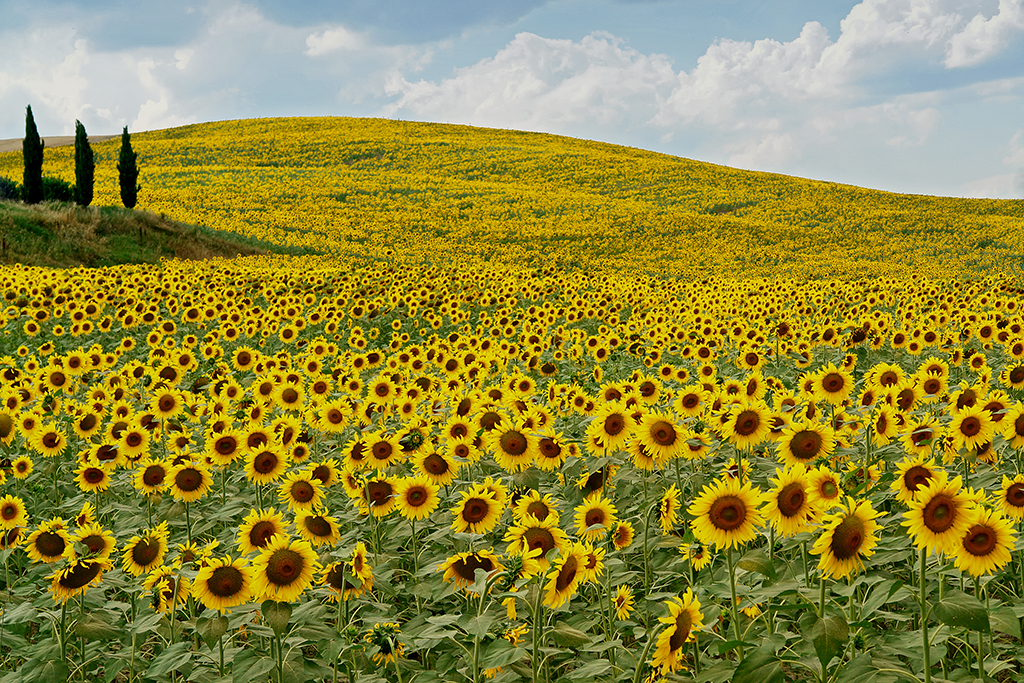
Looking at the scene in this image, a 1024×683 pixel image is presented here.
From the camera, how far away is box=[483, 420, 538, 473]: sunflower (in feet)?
14.8

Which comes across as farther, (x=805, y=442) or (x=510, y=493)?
(x=510, y=493)

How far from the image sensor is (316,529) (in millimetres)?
3637

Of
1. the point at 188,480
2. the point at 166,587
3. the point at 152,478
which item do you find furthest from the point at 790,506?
the point at 152,478

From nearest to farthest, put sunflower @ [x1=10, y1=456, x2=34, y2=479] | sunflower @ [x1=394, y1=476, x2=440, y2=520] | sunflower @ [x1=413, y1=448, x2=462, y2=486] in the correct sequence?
sunflower @ [x1=394, y1=476, x2=440, y2=520]
sunflower @ [x1=413, y1=448, x2=462, y2=486]
sunflower @ [x1=10, y1=456, x2=34, y2=479]

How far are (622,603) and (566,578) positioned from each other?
2.93 ft

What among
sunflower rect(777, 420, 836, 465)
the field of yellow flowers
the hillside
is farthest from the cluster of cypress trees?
sunflower rect(777, 420, 836, 465)

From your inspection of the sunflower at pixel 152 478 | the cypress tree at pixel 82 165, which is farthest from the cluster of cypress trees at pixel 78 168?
the sunflower at pixel 152 478

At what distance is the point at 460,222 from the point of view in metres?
43.4

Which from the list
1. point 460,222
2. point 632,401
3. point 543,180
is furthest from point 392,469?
point 543,180

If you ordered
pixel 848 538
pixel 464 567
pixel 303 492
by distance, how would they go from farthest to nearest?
pixel 303 492, pixel 464 567, pixel 848 538

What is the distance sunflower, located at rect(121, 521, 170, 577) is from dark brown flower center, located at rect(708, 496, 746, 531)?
112 inches

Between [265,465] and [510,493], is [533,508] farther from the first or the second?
[265,465]

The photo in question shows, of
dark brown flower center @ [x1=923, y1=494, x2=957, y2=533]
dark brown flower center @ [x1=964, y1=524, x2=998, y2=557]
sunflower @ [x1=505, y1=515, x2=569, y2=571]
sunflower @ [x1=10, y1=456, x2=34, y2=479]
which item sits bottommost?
sunflower @ [x1=10, y1=456, x2=34, y2=479]

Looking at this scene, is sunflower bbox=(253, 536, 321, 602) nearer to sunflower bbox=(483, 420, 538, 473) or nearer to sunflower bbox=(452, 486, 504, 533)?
sunflower bbox=(452, 486, 504, 533)
